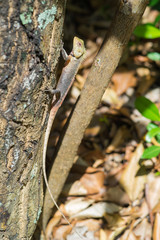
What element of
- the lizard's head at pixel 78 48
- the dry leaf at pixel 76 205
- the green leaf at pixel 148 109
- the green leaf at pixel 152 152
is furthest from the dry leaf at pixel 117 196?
the lizard's head at pixel 78 48

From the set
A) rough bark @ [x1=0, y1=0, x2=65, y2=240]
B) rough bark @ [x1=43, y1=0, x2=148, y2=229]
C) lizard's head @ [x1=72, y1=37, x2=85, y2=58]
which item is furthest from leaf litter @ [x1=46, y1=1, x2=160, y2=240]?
lizard's head @ [x1=72, y1=37, x2=85, y2=58]

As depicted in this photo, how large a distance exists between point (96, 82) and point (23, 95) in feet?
2.19

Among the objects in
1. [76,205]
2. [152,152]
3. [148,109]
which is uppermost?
[148,109]

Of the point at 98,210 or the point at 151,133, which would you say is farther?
the point at 98,210

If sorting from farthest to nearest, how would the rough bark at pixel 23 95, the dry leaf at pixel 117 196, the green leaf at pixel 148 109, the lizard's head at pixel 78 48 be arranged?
the dry leaf at pixel 117 196
the green leaf at pixel 148 109
the lizard's head at pixel 78 48
the rough bark at pixel 23 95

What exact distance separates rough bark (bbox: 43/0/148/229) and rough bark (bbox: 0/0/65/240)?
1.20 feet

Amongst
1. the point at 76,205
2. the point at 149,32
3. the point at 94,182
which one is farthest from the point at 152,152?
the point at 149,32

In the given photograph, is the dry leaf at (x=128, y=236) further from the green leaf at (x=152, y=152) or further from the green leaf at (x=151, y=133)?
the green leaf at (x=151, y=133)

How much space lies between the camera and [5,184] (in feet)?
5.77

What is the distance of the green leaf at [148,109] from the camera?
257 centimetres

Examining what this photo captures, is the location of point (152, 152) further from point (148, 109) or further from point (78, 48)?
point (78, 48)

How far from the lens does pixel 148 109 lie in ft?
8.46

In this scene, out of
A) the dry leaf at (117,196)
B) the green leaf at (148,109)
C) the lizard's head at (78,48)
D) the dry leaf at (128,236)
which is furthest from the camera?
the dry leaf at (117,196)

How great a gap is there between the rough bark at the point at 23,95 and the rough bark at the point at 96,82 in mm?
367
